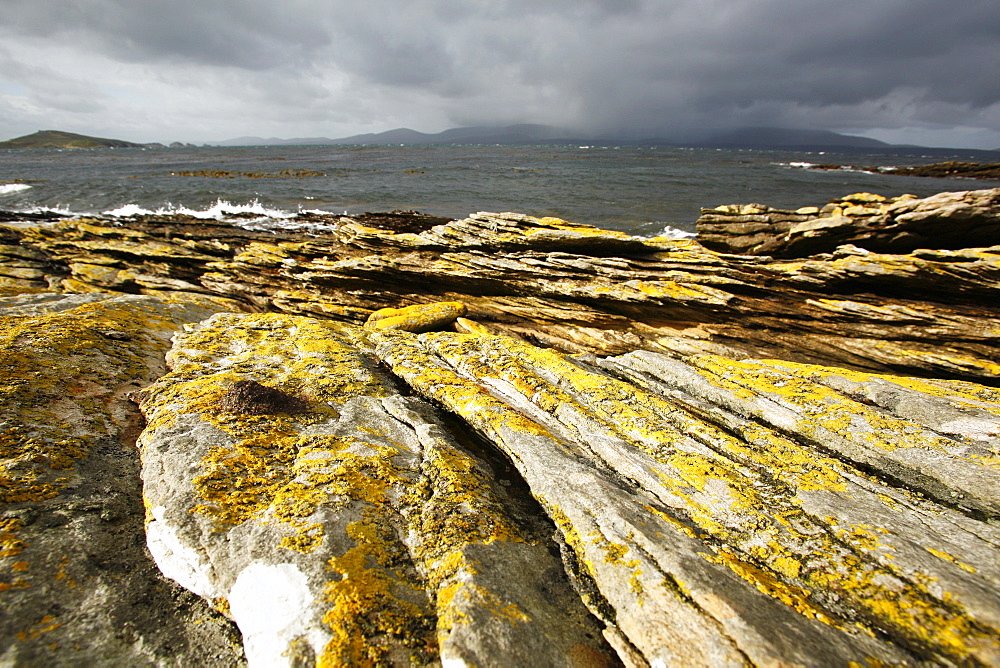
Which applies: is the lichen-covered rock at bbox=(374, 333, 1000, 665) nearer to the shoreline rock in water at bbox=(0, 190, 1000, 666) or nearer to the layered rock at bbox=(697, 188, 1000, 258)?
the shoreline rock in water at bbox=(0, 190, 1000, 666)

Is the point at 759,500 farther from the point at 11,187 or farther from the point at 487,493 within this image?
the point at 11,187

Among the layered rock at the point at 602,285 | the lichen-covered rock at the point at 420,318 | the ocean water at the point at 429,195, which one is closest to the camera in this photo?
the layered rock at the point at 602,285

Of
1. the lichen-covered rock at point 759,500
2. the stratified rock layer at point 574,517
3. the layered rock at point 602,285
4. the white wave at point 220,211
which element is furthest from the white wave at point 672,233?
the white wave at point 220,211

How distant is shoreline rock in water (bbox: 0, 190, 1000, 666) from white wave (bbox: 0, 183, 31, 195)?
2927 inches

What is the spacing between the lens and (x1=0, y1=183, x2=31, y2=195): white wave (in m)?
56.6

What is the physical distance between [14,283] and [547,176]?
7752 cm

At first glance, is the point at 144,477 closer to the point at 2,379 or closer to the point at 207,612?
the point at 207,612

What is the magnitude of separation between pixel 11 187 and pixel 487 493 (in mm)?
93516

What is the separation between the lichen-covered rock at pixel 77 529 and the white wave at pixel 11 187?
7834cm

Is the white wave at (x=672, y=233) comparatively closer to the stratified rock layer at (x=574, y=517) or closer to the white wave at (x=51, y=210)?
the stratified rock layer at (x=574, y=517)

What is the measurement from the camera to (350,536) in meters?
4.80

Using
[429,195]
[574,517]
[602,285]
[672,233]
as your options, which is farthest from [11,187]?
[574,517]

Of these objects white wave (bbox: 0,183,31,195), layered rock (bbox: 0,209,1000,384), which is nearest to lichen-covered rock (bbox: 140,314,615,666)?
layered rock (bbox: 0,209,1000,384)

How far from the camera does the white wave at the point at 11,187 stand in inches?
2227
